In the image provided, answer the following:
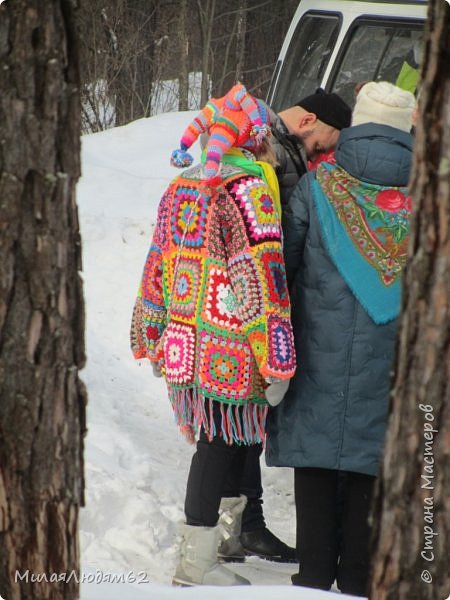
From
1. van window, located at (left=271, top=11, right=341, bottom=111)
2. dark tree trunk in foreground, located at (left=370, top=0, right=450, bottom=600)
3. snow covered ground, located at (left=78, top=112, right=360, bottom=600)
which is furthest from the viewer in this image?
van window, located at (left=271, top=11, right=341, bottom=111)

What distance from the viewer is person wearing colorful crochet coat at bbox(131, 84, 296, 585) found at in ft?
11.9

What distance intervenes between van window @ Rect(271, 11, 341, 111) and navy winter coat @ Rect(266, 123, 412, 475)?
14.0ft

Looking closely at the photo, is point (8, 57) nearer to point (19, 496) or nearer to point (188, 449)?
point (19, 496)

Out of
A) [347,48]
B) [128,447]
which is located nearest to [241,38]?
A: [347,48]

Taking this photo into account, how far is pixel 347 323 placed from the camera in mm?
3566

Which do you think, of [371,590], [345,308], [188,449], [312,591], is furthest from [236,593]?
[188,449]

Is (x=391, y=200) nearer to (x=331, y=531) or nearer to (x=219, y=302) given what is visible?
(x=219, y=302)

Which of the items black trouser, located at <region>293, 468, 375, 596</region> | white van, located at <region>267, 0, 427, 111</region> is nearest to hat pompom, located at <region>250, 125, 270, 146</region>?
black trouser, located at <region>293, 468, 375, 596</region>

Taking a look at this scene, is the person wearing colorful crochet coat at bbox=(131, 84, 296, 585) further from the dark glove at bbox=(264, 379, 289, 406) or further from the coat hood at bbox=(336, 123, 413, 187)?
the coat hood at bbox=(336, 123, 413, 187)

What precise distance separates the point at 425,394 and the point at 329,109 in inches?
85.1

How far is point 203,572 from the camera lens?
3869 mm

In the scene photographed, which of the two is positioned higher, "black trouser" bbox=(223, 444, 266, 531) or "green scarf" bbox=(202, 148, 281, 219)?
"green scarf" bbox=(202, 148, 281, 219)

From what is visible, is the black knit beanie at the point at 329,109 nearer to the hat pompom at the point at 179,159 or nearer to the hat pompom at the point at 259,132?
the hat pompom at the point at 259,132

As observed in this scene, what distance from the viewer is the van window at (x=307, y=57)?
25.4 feet
